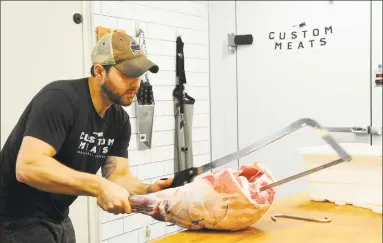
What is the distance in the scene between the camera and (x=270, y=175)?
1.01m

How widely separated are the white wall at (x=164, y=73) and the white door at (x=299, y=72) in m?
0.09

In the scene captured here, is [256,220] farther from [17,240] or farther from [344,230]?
[17,240]

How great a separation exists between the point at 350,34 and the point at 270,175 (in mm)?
335

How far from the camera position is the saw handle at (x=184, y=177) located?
965mm

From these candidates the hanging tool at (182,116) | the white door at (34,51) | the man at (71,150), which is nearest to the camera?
the man at (71,150)

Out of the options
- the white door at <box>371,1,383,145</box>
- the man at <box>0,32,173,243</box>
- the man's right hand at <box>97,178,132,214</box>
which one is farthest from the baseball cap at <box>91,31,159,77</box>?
the white door at <box>371,1,383,145</box>

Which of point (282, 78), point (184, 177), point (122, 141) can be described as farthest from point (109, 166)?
point (282, 78)

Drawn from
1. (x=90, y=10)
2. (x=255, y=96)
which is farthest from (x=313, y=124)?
(x=90, y=10)

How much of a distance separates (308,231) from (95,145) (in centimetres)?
46

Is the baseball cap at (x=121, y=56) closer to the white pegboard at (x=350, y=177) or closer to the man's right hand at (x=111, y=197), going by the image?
the man's right hand at (x=111, y=197)

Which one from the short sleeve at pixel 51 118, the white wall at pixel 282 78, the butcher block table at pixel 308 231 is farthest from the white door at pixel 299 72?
the short sleeve at pixel 51 118

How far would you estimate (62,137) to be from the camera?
0.87 m

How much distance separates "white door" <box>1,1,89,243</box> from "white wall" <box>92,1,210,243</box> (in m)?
0.17

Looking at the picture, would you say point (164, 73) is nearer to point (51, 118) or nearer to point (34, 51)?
point (51, 118)
